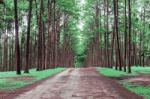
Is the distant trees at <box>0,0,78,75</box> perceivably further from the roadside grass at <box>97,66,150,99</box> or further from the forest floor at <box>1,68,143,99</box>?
the forest floor at <box>1,68,143,99</box>

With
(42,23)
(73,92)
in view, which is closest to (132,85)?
(73,92)

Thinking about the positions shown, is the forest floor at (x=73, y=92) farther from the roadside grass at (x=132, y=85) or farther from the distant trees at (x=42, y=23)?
the distant trees at (x=42, y=23)

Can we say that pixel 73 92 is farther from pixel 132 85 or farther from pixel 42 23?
pixel 42 23

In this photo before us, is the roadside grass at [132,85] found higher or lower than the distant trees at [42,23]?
lower

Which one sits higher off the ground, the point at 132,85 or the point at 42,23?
the point at 42,23

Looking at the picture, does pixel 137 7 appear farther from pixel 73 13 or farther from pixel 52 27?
pixel 52 27

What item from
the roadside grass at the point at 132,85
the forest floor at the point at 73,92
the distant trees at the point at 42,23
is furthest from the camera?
the distant trees at the point at 42,23

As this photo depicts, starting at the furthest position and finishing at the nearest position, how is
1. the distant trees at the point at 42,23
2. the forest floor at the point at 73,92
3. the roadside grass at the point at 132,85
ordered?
1. the distant trees at the point at 42,23
2. the roadside grass at the point at 132,85
3. the forest floor at the point at 73,92

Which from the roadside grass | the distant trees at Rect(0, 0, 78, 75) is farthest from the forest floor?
the distant trees at Rect(0, 0, 78, 75)

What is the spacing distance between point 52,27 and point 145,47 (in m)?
29.9

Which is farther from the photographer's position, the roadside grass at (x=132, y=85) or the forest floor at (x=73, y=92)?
the roadside grass at (x=132, y=85)

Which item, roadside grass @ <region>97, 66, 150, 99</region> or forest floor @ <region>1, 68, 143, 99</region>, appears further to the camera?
roadside grass @ <region>97, 66, 150, 99</region>

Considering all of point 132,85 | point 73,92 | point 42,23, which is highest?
point 42,23

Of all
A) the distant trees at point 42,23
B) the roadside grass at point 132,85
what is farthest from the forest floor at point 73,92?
the distant trees at point 42,23
